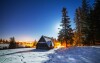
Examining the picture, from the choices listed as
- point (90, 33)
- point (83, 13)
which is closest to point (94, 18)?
point (90, 33)

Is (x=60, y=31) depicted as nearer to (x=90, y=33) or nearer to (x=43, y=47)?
(x=43, y=47)

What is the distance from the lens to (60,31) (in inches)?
1964

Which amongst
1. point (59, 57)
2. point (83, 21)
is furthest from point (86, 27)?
point (59, 57)

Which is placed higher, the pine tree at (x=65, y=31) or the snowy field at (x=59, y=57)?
the pine tree at (x=65, y=31)

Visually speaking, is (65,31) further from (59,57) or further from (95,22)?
(59,57)

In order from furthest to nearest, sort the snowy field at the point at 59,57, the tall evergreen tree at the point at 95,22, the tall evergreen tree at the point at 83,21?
the tall evergreen tree at the point at 83,21 → the tall evergreen tree at the point at 95,22 → the snowy field at the point at 59,57

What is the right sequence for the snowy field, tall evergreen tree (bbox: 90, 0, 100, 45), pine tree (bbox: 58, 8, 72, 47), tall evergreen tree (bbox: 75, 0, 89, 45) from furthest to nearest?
pine tree (bbox: 58, 8, 72, 47) < tall evergreen tree (bbox: 75, 0, 89, 45) < tall evergreen tree (bbox: 90, 0, 100, 45) < the snowy field

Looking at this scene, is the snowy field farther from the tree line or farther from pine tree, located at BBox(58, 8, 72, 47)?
pine tree, located at BBox(58, 8, 72, 47)

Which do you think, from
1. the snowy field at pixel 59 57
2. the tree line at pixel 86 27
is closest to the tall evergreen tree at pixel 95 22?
the tree line at pixel 86 27

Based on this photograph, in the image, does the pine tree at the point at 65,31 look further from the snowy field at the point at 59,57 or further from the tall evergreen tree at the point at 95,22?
the snowy field at the point at 59,57

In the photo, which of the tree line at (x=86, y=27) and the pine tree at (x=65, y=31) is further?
the pine tree at (x=65, y=31)

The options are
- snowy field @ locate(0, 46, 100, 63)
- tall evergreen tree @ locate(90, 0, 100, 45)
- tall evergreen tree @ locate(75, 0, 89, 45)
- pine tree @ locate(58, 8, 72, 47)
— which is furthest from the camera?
pine tree @ locate(58, 8, 72, 47)

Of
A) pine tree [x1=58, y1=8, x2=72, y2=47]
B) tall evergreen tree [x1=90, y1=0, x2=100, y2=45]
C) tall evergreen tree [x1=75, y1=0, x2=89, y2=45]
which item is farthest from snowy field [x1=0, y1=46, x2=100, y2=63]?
pine tree [x1=58, y1=8, x2=72, y2=47]

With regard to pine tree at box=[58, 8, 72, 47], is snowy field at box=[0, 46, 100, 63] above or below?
below
